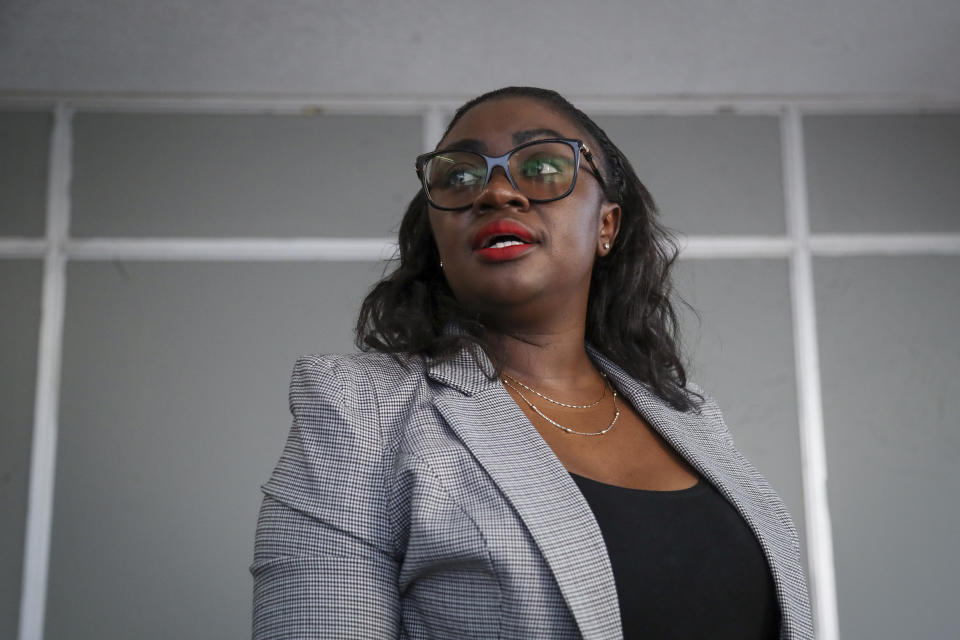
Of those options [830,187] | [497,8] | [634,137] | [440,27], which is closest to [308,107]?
[440,27]

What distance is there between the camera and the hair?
4.63ft

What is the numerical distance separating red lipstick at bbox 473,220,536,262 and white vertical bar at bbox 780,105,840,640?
6.78 feet

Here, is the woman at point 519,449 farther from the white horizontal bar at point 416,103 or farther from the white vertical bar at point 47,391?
the white vertical bar at point 47,391

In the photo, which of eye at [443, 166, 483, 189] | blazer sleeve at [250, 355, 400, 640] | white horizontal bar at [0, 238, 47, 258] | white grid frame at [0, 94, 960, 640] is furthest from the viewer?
white horizontal bar at [0, 238, 47, 258]

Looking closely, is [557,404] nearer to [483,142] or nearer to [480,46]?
[483,142]

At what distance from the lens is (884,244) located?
10.6ft

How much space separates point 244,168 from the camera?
3191 mm

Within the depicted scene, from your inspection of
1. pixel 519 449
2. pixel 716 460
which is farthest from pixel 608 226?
pixel 519 449

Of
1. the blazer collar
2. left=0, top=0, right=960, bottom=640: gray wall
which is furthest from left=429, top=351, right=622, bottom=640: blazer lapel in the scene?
left=0, top=0, right=960, bottom=640: gray wall

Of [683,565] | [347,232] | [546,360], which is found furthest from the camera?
[347,232]

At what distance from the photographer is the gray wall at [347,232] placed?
9.30 ft

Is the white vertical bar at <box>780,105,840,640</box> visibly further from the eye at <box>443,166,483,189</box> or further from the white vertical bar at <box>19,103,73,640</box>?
the white vertical bar at <box>19,103,73,640</box>

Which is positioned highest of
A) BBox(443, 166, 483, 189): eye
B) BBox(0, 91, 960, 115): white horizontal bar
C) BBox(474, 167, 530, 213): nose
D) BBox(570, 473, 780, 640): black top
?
BBox(0, 91, 960, 115): white horizontal bar

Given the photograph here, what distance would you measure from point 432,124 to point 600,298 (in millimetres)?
1723
